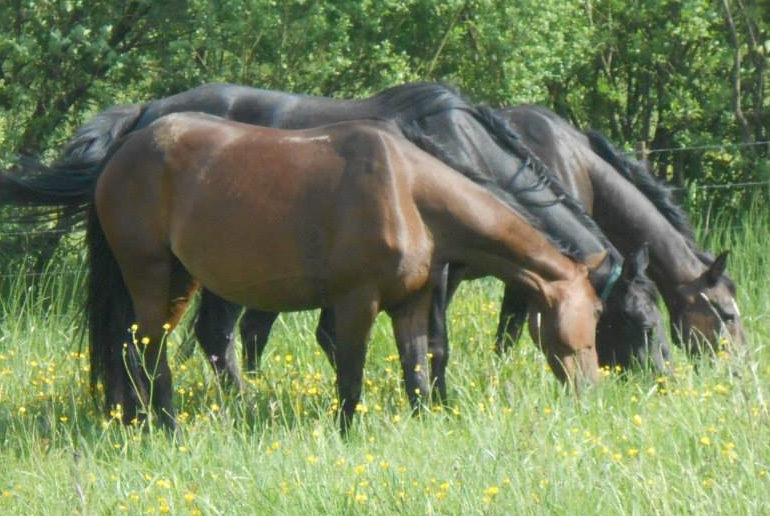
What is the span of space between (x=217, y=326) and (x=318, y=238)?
1.84 meters

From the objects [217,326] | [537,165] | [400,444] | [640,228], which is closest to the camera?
[400,444]

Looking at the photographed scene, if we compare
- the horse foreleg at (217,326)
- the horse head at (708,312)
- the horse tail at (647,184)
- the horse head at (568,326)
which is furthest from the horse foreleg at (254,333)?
the horse head at (708,312)

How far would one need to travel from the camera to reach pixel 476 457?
16.7 ft

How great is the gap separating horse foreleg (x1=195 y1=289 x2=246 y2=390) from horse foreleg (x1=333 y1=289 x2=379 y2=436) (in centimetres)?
165

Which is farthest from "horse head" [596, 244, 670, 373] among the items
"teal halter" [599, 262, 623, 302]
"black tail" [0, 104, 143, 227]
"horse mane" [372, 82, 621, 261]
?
"black tail" [0, 104, 143, 227]

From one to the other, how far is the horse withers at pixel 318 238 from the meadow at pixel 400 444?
0.30m

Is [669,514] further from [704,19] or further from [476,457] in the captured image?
[704,19]

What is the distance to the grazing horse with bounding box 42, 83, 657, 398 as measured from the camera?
7.09m

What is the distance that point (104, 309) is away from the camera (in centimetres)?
728

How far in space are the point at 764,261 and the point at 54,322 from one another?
525 cm

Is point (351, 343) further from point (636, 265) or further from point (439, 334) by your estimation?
point (636, 265)

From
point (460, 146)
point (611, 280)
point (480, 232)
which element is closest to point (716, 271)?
point (611, 280)

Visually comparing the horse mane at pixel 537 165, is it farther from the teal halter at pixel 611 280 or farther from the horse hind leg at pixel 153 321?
the horse hind leg at pixel 153 321

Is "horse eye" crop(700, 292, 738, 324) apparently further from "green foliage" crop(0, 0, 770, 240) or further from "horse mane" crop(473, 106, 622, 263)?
"green foliage" crop(0, 0, 770, 240)
